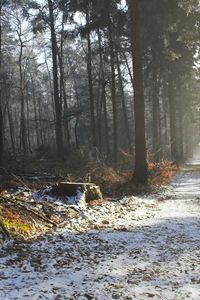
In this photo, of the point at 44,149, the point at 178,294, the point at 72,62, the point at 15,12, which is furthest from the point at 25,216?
the point at 72,62

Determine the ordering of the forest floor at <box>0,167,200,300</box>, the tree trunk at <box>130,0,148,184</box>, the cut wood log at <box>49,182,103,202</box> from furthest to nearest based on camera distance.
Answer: the tree trunk at <box>130,0,148,184</box>, the cut wood log at <box>49,182,103,202</box>, the forest floor at <box>0,167,200,300</box>

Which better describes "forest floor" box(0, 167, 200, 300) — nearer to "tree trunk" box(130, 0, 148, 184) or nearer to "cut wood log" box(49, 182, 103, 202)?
"cut wood log" box(49, 182, 103, 202)

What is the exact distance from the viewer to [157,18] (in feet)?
74.0

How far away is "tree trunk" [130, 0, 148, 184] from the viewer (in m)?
16.2

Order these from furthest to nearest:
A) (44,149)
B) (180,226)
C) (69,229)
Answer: (44,149) < (180,226) < (69,229)

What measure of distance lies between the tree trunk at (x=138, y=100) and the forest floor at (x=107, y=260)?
5.32 meters

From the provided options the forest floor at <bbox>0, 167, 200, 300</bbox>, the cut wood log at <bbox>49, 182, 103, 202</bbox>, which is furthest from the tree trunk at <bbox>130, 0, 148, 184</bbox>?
the forest floor at <bbox>0, 167, 200, 300</bbox>

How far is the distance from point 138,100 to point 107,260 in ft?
32.4

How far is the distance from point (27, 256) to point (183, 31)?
17.8 meters

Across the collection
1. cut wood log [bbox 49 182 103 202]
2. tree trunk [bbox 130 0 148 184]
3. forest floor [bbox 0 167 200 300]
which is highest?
tree trunk [bbox 130 0 148 184]

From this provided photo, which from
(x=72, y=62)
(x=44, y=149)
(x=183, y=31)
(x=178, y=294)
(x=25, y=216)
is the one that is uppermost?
(x=72, y=62)

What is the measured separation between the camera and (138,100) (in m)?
16.3

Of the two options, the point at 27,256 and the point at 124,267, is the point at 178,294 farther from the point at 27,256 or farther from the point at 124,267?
the point at 27,256

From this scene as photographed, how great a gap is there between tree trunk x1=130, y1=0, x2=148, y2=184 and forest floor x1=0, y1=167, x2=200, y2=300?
532 cm
